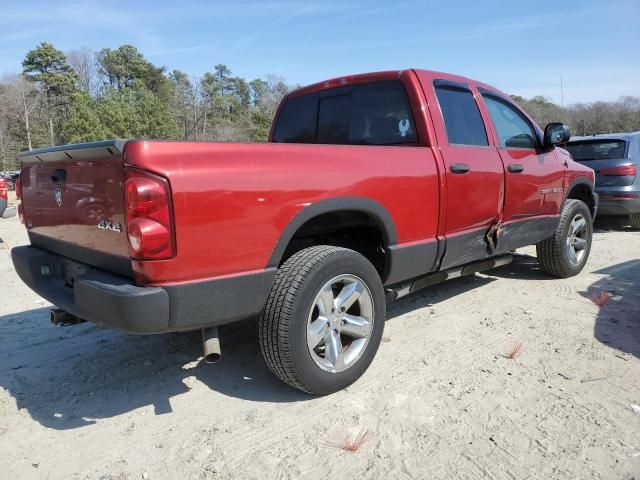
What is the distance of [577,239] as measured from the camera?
533 centimetres

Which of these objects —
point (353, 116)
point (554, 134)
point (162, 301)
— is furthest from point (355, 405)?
point (554, 134)

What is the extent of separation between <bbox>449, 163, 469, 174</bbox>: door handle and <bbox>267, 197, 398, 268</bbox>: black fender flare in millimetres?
729

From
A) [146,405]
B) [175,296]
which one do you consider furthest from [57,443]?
[175,296]

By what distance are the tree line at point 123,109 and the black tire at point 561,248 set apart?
89.1 feet

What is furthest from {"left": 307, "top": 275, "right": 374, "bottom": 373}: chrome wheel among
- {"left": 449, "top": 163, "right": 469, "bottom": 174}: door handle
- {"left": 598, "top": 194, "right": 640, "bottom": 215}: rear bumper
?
{"left": 598, "top": 194, "right": 640, "bottom": 215}: rear bumper

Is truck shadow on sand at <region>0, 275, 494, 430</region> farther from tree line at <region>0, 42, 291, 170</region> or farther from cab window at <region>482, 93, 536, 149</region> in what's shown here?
tree line at <region>0, 42, 291, 170</region>

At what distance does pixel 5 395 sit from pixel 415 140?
3.14 metres

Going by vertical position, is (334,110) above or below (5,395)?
above

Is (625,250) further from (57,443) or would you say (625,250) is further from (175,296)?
(57,443)

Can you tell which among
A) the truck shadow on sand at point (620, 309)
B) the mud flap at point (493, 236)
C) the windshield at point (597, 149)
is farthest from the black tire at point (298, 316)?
the windshield at point (597, 149)

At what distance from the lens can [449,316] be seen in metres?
4.16

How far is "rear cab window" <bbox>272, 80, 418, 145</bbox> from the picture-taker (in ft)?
11.9

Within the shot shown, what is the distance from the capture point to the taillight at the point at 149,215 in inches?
84.8

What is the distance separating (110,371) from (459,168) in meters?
2.81
